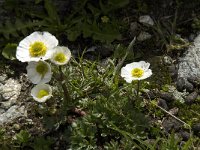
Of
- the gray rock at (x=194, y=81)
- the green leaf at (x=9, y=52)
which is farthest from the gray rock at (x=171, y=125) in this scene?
the green leaf at (x=9, y=52)

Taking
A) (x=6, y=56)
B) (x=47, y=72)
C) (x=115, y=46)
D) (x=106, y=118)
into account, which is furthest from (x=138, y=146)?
(x=6, y=56)

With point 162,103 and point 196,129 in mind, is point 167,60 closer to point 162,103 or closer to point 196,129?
point 162,103

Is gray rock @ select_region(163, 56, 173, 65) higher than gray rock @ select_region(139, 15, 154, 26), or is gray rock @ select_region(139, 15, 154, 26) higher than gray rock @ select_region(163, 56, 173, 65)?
gray rock @ select_region(139, 15, 154, 26)

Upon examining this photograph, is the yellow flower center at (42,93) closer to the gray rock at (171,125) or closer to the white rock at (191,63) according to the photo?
the gray rock at (171,125)

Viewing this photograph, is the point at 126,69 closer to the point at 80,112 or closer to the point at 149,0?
the point at 80,112

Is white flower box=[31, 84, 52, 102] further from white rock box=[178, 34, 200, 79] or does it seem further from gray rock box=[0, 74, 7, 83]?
white rock box=[178, 34, 200, 79]

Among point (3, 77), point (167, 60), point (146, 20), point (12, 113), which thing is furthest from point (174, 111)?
point (3, 77)

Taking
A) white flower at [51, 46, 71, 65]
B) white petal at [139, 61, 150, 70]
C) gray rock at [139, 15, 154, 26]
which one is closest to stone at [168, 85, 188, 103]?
white petal at [139, 61, 150, 70]

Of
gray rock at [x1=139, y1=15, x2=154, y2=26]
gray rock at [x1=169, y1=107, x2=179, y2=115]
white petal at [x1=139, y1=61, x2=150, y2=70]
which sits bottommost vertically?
gray rock at [x1=169, y1=107, x2=179, y2=115]
